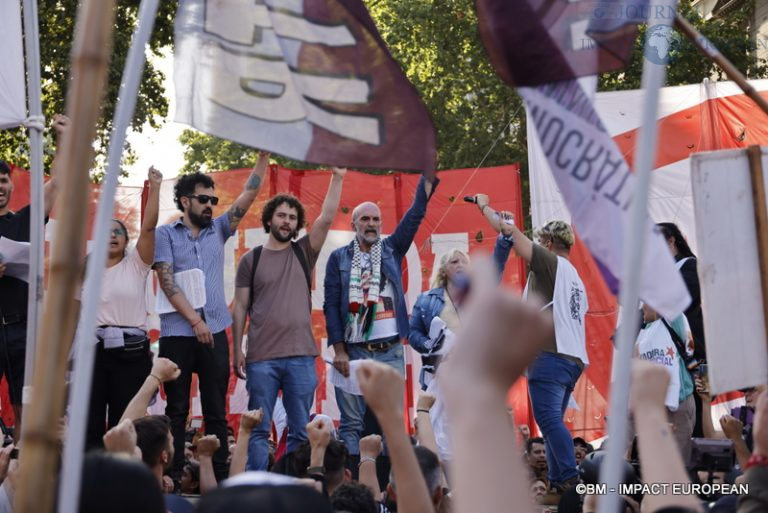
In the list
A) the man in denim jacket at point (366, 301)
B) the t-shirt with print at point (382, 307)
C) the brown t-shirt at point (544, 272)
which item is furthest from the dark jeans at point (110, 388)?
the brown t-shirt at point (544, 272)

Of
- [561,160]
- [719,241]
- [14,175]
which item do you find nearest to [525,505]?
[561,160]

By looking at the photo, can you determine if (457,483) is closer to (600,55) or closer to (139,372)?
(600,55)

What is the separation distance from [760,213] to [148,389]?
2.73 metres

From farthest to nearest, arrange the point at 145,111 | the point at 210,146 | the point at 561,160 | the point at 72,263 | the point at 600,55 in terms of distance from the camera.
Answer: the point at 210,146
the point at 145,111
the point at 600,55
the point at 561,160
the point at 72,263

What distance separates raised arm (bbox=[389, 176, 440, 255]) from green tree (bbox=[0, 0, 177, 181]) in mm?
10061

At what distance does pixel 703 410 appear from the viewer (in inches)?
310

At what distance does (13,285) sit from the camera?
7105 millimetres

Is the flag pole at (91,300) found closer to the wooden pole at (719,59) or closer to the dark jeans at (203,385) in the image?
the wooden pole at (719,59)

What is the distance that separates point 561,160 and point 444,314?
4717 mm

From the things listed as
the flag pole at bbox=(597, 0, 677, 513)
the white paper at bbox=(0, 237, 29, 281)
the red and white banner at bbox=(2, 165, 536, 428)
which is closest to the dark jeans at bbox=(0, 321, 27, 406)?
the white paper at bbox=(0, 237, 29, 281)

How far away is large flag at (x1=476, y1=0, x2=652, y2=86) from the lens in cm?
348

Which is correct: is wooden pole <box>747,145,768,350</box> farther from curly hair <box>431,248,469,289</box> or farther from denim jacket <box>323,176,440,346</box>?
curly hair <box>431,248,469,289</box>

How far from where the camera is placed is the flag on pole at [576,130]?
311cm

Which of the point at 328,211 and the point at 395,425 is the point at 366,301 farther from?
the point at 395,425
